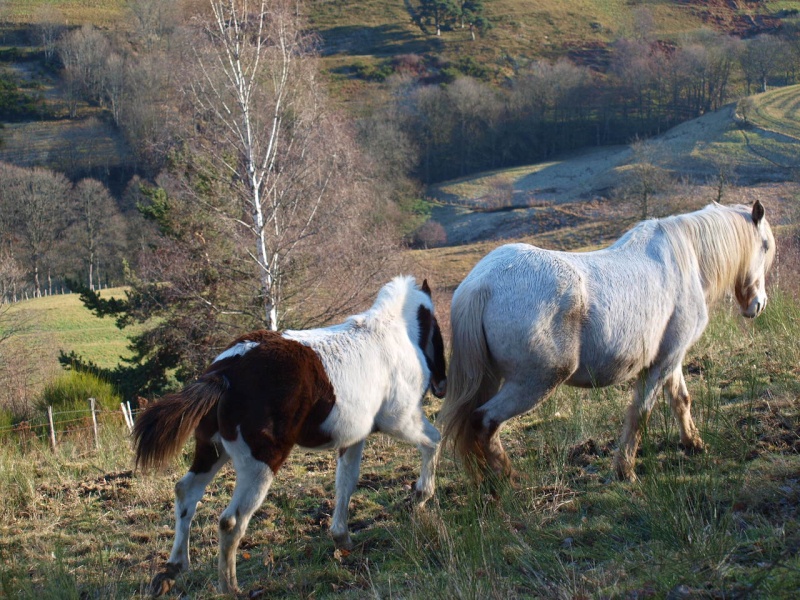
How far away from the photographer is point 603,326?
17.9 feet

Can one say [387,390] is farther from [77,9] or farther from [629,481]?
[77,9]

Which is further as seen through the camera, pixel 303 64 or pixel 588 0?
pixel 588 0

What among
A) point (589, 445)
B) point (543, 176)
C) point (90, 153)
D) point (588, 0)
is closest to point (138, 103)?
point (90, 153)

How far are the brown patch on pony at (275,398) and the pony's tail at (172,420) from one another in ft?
0.35

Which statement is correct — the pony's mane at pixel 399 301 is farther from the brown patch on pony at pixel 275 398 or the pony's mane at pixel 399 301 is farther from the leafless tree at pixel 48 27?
the leafless tree at pixel 48 27

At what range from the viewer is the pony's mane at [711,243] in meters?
5.99

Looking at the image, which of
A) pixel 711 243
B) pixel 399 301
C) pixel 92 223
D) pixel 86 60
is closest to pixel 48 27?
pixel 86 60

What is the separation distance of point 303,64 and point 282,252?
465 cm

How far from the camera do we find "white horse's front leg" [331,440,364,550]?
5.20m

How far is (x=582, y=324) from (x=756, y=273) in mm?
2236

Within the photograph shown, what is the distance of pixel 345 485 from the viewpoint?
209 inches

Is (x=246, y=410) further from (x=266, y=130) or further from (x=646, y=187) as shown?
(x=646, y=187)

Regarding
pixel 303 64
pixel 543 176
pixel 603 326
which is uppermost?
pixel 303 64

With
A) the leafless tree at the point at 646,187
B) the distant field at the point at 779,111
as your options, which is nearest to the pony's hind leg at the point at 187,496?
the leafless tree at the point at 646,187
